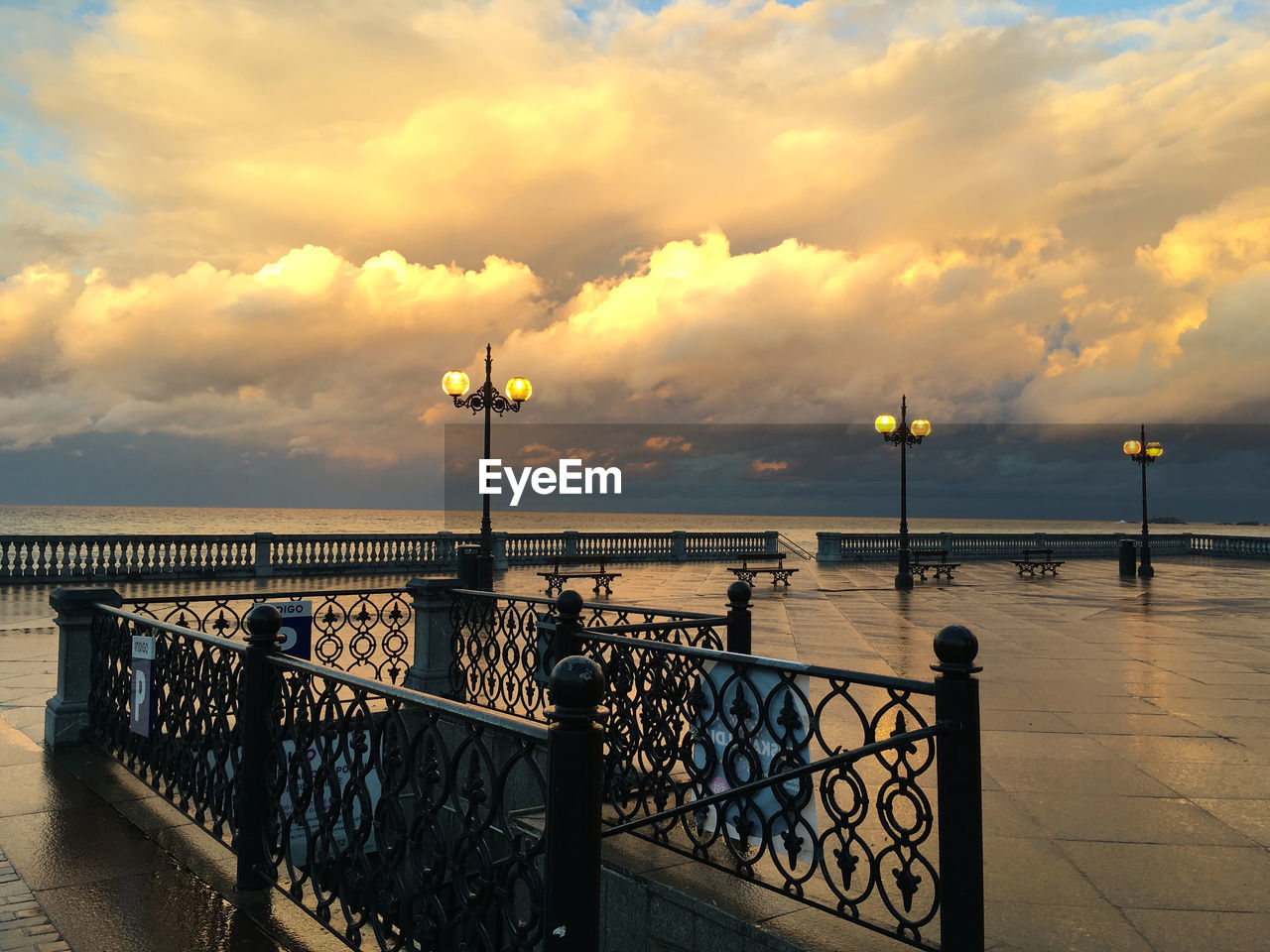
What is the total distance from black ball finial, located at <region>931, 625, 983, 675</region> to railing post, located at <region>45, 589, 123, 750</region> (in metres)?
6.92

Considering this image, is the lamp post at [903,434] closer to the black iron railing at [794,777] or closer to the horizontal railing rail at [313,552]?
the horizontal railing rail at [313,552]

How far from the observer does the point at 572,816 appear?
9.32ft

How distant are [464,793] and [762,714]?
1.53 metres

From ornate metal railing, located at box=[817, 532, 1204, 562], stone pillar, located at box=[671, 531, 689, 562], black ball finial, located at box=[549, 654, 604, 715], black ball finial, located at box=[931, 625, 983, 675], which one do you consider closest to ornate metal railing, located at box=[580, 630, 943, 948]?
black ball finial, located at box=[931, 625, 983, 675]

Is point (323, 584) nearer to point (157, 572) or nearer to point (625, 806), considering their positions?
point (157, 572)

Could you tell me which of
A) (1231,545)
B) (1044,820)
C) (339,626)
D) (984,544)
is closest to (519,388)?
(339,626)

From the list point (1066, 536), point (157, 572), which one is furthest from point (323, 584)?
point (1066, 536)

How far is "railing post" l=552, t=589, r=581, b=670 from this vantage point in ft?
19.7

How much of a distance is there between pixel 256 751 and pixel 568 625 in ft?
7.02

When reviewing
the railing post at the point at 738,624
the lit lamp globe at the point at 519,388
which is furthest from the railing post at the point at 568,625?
the lit lamp globe at the point at 519,388

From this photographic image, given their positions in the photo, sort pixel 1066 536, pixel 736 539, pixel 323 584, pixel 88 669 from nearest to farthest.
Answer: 1. pixel 88 669
2. pixel 323 584
3. pixel 736 539
4. pixel 1066 536

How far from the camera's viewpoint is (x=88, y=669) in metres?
7.51

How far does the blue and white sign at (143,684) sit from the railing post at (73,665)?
116 centimetres

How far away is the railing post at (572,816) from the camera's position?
2.83 metres
